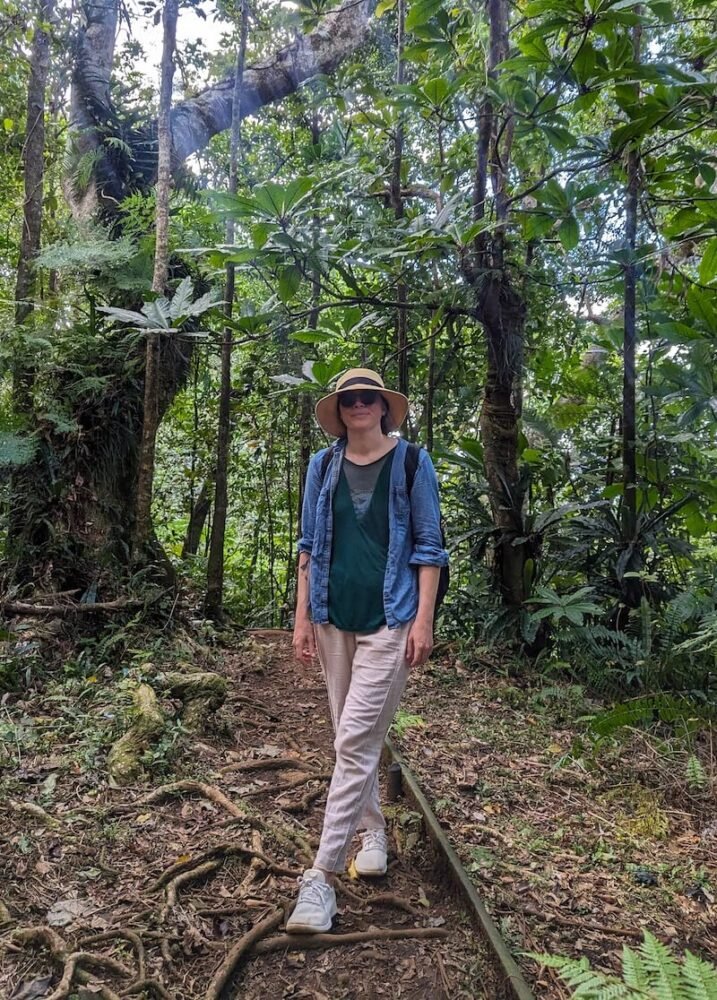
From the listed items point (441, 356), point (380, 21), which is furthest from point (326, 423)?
point (380, 21)

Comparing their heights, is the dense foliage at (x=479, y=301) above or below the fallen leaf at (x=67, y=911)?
above

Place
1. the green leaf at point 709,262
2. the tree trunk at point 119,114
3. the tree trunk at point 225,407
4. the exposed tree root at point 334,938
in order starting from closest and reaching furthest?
the exposed tree root at point 334,938
the green leaf at point 709,262
the tree trunk at point 225,407
the tree trunk at point 119,114

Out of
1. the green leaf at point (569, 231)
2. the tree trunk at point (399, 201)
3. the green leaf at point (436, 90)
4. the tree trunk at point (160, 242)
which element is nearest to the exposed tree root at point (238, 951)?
the tree trunk at point (160, 242)

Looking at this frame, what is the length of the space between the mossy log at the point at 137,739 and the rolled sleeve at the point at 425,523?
80.6 inches

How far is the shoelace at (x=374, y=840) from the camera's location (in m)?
2.92

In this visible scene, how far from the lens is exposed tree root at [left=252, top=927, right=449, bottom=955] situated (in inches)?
97.3

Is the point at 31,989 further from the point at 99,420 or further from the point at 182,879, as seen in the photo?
the point at 99,420

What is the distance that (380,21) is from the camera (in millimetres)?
8445

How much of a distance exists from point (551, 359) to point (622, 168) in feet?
6.45

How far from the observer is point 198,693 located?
4.44 meters

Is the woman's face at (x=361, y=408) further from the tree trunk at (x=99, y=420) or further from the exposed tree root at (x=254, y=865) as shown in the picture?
the tree trunk at (x=99, y=420)

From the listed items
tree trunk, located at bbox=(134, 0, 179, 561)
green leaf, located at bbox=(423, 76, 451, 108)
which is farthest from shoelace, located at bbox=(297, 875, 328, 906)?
green leaf, located at bbox=(423, 76, 451, 108)

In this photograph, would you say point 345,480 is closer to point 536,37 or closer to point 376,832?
point 376,832

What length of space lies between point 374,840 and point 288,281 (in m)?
3.59
